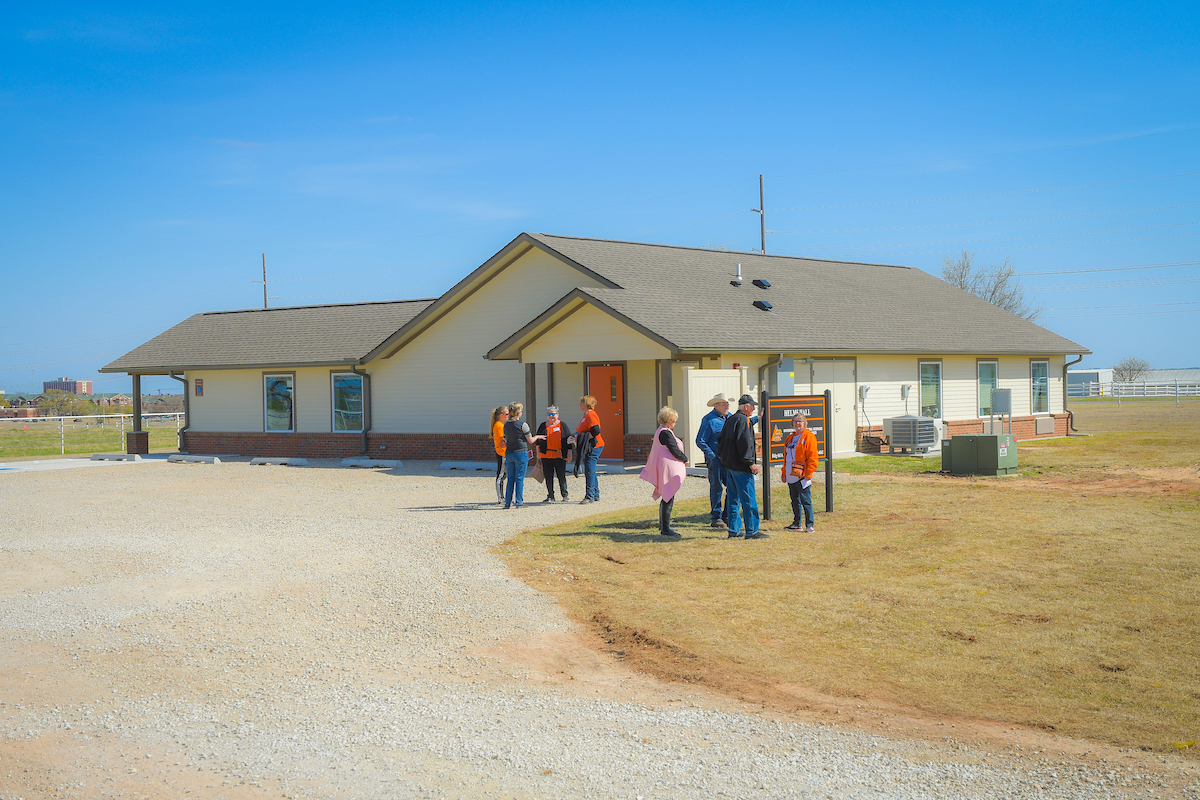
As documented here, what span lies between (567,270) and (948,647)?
17043 mm

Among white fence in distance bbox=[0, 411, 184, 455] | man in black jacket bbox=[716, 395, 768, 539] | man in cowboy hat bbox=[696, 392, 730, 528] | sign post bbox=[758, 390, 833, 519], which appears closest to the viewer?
man in black jacket bbox=[716, 395, 768, 539]

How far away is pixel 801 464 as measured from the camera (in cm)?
1192

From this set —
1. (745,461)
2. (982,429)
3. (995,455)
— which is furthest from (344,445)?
(745,461)

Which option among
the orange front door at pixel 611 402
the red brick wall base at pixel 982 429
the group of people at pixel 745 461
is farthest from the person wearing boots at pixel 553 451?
the red brick wall base at pixel 982 429

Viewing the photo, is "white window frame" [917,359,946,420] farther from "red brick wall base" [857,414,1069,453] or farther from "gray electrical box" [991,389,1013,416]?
"gray electrical box" [991,389,1013,416]

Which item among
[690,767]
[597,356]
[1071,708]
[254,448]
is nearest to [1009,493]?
[597,356]

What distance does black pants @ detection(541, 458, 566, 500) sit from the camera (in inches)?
617

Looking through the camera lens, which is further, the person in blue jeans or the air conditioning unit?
the air conditioning unit

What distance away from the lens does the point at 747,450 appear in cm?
1136

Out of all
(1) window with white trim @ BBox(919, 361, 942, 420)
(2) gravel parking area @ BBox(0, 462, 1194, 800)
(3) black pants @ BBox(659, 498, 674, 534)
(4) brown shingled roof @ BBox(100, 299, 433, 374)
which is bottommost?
(2) gravel parking area @ BBox(0, 462, 1194, 800)

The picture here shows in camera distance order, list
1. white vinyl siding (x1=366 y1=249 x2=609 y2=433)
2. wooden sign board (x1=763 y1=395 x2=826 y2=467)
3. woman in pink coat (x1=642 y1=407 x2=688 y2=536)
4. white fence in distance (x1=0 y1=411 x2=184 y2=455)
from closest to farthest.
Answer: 1. woman in pink coat (x1=642 y1=407 x2=688 y2=536)
2. wooden sign board (x1=763 y1=395 x2=826 y2=467)
3. white vinyl siding (x1=366 y1=249 x2=609 y2=433)
4. white fence in distance (x1=0 y1=411 x2=184 y2=455)

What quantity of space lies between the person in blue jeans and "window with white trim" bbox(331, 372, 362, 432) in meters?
12.5

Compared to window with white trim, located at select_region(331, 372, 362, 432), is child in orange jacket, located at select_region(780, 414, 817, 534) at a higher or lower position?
lower

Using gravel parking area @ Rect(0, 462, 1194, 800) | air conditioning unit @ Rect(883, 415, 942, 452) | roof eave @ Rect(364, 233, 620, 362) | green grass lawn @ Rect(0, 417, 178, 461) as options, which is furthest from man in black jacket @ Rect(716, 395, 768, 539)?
green grass lawn @ Rect(0, 417, 178, 461)
